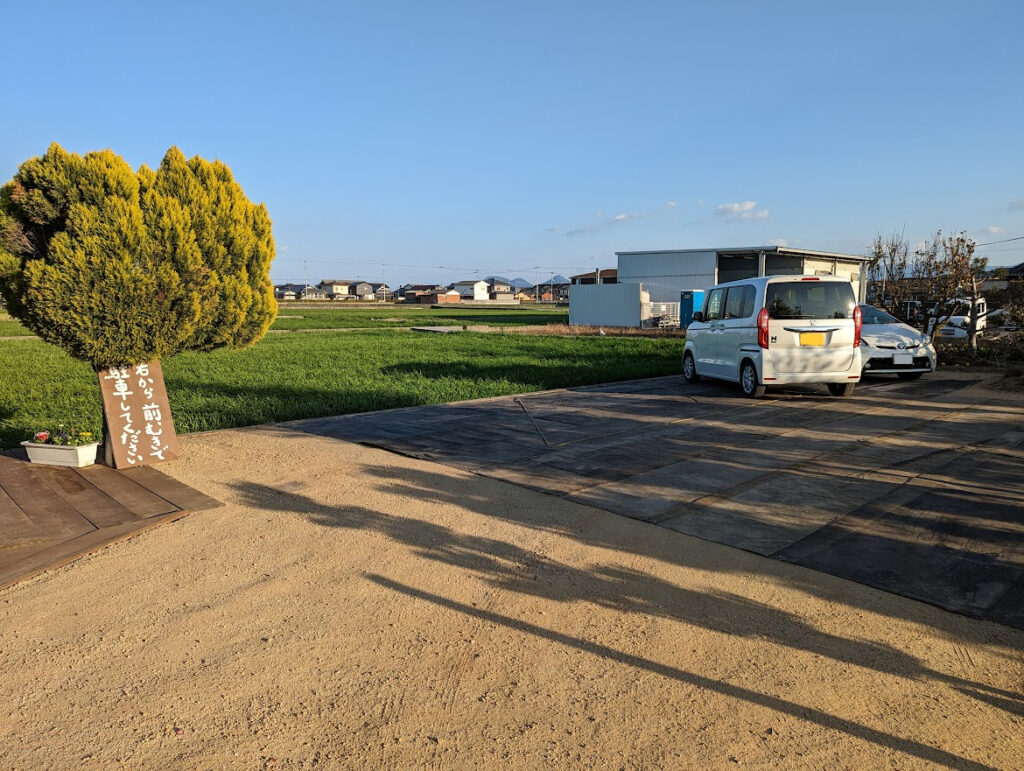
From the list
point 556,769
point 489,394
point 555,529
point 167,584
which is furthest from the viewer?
point 489,394

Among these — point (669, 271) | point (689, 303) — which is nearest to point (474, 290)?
point (669, 271)

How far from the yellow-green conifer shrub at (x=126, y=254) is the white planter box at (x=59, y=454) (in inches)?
33.0

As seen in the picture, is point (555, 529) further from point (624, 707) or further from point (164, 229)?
point (164, 229)

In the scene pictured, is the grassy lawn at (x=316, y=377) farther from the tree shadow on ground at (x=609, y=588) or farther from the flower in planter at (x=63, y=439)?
the tree shadow on ground at (x=609, y=588)

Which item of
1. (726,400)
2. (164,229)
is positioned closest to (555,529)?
(164,229)

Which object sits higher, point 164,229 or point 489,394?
point 164,229

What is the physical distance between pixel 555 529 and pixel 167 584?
7.96 feet

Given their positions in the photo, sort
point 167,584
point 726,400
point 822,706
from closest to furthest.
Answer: point 822,706
point 167,584
point 726,400

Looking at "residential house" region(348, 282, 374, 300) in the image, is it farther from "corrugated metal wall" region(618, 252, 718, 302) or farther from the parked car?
the parked car

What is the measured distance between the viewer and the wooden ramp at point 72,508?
4.33 metres

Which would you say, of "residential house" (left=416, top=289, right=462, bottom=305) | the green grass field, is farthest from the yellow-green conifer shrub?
"residential house" (left=416, top=289, right=462, bottom=305)

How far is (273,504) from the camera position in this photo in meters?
5.41

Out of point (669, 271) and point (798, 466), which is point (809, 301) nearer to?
point (798, 466)

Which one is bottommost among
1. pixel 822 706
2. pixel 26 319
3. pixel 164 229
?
pixel 822 706
